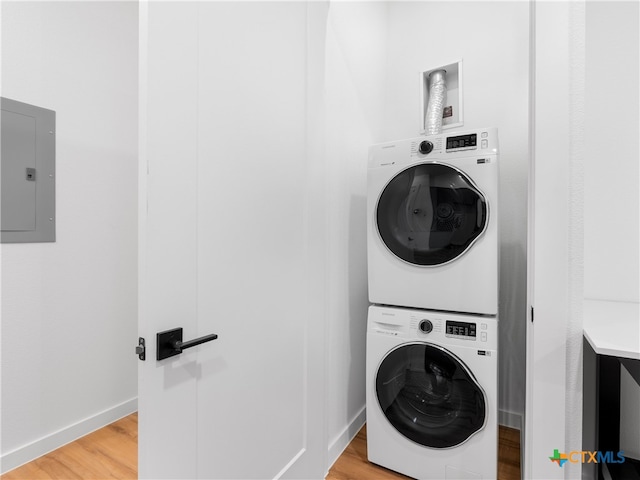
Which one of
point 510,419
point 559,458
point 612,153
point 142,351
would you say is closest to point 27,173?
point 142,351

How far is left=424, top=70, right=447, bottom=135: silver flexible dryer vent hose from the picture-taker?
182 centimetres

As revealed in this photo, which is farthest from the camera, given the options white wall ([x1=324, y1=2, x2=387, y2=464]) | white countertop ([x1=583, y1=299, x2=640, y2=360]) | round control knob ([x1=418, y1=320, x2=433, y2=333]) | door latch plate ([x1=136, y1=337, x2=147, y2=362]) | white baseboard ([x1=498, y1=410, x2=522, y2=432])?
white baseboard ([x1=498, y1=410, x2=522, y2=432])

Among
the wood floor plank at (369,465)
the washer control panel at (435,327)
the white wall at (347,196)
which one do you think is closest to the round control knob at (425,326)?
the washer control panel at (435,327)

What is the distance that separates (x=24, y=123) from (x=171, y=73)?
1.38 metres

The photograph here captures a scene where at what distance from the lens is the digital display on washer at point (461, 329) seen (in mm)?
1508

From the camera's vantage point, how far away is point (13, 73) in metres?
1.64

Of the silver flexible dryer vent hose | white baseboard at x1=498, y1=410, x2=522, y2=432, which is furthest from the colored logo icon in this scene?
the silver flexible dryer vent hose

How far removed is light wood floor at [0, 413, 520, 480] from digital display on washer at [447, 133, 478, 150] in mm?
1624

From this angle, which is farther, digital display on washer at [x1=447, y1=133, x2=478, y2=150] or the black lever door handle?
digital display on washer at [x1=447, y1=133, x2=478, y2=150]

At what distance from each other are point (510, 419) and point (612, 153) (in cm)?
165

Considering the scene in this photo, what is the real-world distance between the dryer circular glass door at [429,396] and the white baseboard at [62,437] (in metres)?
1.67

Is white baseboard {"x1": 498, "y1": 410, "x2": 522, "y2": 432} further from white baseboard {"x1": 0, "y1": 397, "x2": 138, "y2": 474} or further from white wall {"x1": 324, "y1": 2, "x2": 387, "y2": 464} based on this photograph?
white baseboard {"x1": 0, "y1": 397, "x2": 138, "y2": 474}

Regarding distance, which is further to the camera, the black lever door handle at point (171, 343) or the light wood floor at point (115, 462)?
the light wood floor at point (115, 462)

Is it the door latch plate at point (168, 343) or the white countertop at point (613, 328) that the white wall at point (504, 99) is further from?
the door latch plate at point (168, 343)
